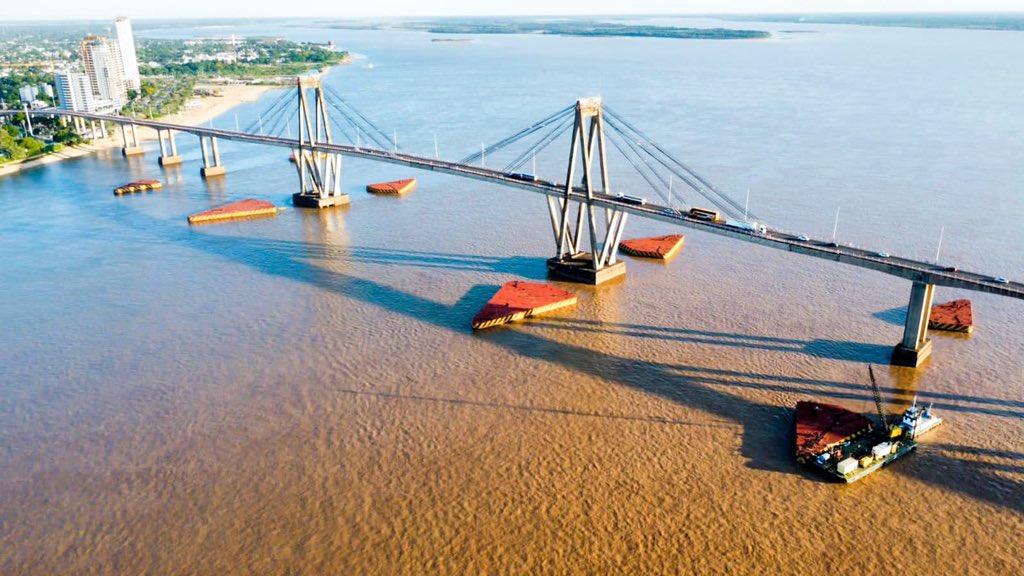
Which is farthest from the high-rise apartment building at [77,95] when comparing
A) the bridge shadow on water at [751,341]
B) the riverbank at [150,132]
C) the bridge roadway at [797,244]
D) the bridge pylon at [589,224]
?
the bridge shadow on water at [751,341]

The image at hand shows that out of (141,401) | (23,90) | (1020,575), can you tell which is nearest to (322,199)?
(141,401)

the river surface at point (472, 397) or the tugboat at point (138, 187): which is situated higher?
the tugboat at point (138, 187)

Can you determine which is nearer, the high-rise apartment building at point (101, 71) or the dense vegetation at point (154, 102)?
the dense vegetation at point (154, 102)

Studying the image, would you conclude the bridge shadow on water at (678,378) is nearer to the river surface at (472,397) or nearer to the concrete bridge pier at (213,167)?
the river surface at (472,397)

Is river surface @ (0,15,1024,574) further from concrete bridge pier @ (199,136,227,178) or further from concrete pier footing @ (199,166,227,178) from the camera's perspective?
concrete bridge pier @ (199,136,227,178)

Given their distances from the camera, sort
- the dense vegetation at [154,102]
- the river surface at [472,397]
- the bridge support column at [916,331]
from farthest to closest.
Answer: the dense vegetation at [154,102] < the bridge support column at [916,331] < the river surface at [472,397]

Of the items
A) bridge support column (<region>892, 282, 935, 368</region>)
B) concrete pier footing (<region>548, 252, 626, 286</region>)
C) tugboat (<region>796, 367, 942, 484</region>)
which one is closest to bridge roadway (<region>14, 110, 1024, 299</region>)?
bridge support column (<region>892, 282, 935, 368</region>)
